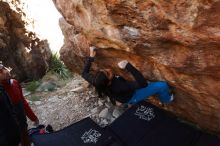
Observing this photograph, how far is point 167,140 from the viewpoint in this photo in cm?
482

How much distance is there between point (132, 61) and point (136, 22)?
3.41ft

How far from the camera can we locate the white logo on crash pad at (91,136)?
5.22m

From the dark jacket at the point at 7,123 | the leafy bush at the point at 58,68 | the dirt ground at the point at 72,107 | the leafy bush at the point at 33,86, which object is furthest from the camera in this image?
the leafy bush at the point at 58,68

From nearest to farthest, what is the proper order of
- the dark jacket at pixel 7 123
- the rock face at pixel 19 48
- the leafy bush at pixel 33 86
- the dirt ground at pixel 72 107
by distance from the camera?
the dark jacket at pixel 7 123
the dirt ground at pixel 72 107
the leafy bush at pixel 33 86
the rock face at pixel 19 48

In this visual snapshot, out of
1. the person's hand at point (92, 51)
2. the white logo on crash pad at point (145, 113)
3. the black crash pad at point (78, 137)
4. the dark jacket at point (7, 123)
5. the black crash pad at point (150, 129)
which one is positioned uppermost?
the person's hand at point (92, 51)

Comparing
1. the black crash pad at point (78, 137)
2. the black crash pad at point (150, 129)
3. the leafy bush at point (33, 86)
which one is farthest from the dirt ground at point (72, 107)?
the black crash pad at point (150, 129)

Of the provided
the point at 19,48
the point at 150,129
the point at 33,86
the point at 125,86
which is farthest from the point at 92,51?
the point at 19,48

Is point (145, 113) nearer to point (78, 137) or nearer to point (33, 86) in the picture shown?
point (78, 137)

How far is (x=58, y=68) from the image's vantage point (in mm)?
10430

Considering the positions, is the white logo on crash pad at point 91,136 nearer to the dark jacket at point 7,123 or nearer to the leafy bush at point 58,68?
the dark jacket at point 7,123

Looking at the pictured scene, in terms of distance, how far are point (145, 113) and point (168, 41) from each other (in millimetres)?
1588

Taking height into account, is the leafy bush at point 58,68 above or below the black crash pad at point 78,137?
below

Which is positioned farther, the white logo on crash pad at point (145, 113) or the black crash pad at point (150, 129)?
the white logo on crash pad at point (145, 113)

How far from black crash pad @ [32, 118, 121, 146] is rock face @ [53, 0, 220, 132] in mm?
1116
